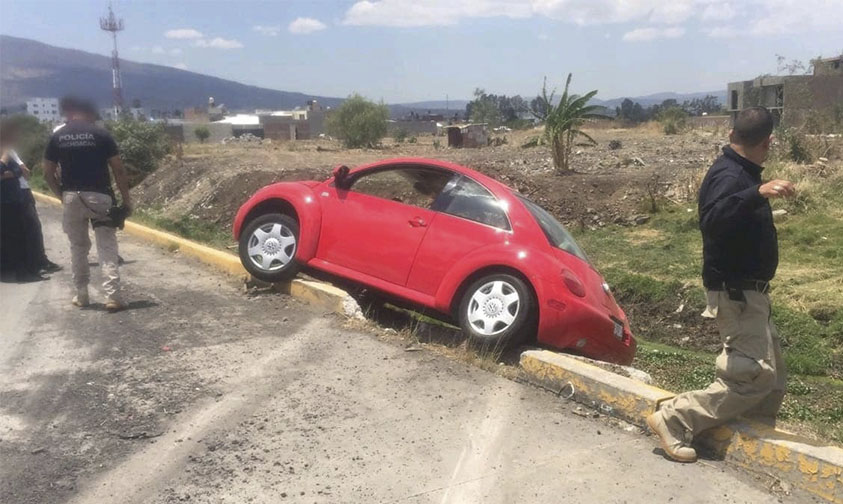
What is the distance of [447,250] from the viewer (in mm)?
6434

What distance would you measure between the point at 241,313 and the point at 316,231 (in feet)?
3.41

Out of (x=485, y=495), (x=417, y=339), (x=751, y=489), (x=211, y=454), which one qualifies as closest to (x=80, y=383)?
(x=211, y=454)

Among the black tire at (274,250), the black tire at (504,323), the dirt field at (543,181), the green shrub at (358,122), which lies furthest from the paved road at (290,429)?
the green shrub at (358,122)

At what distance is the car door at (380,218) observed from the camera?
22.0 feet

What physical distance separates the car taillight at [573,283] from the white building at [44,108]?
4.68 metres

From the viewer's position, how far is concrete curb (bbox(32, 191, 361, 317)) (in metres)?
7.02

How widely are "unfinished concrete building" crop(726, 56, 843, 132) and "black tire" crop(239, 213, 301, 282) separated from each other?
55.4ft

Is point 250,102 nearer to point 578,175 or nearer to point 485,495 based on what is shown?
point 578,175

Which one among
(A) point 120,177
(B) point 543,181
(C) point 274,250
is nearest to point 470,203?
(C) point 274,250

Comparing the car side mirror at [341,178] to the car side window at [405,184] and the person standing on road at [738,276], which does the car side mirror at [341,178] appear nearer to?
the car side window at [405,184]

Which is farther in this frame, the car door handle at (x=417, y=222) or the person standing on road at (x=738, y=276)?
the car door handle at (x=417, y=222)

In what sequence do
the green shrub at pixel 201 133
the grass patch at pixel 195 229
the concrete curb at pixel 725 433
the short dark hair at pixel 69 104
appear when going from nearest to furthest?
the concrete curb at pixel 725 433
the short dark hair at pixel 69 104
the grass patch at pixel 195 229
the green shrub at pixel 201 133

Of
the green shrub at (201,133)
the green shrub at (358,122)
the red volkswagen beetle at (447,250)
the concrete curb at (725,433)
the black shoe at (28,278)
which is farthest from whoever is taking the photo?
the green shrub at (201,133)

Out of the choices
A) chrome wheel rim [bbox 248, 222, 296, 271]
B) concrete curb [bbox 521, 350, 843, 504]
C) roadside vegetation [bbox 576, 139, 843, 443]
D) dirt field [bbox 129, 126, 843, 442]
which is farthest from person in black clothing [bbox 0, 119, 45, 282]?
roadside vegetation [bbox 576, 139, 843, 443]
